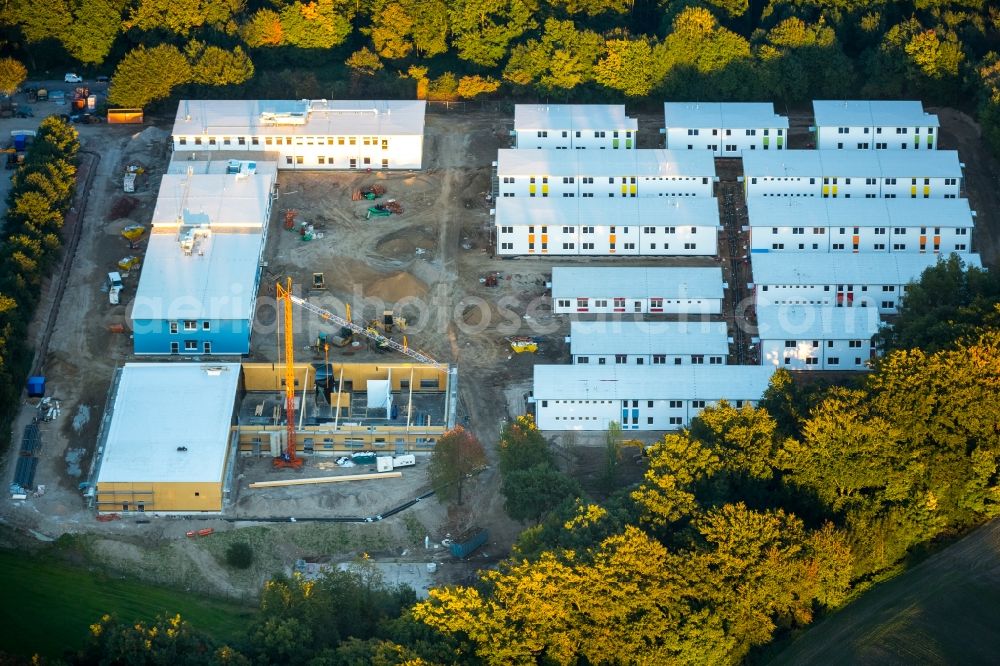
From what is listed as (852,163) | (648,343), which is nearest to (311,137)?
(648,343)

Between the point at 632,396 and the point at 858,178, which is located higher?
the point at 858,178

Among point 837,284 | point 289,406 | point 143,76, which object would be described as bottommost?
point 289,406

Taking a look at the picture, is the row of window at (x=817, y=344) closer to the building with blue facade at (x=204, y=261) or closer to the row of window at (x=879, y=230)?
the row of window at (x=879, y=230)

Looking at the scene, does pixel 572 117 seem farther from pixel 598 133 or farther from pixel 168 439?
pixel 168 439

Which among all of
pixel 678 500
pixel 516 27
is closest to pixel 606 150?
pixel 516 27

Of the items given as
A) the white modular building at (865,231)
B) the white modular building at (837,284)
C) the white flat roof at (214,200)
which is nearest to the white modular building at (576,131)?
the white modular building at (865,231)

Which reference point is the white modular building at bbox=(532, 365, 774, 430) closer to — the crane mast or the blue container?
the blue container

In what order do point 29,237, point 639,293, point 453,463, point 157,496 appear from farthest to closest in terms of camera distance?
1. point 29,237
2. point 639,293
3. point 453,463
4. point 157,496

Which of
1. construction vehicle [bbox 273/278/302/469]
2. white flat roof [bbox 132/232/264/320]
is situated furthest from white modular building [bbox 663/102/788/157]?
construction vehicle [bbox 273/278/302/469]
